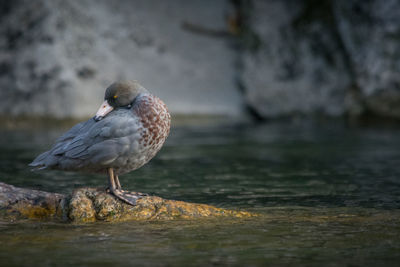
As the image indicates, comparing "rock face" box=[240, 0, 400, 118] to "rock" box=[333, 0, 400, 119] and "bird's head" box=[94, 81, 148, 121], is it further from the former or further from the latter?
"bird's head" box=[94, 81, 148, 121]

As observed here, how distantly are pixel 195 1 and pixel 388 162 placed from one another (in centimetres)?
1020

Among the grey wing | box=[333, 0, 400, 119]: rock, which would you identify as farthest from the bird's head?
box=[333, 0, 400, 119]: rock

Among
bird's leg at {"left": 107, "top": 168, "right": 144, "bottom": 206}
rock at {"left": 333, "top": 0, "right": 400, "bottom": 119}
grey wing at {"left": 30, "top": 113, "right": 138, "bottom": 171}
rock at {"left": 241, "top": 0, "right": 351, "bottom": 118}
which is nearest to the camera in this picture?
grey wing at {"left": 30, "top": 113, "right": 138, "bottom": 171}

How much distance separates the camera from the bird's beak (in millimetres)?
4340

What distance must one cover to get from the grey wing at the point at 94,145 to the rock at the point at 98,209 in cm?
24

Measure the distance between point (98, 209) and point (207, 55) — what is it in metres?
11.8

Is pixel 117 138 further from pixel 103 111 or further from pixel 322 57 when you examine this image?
pixel 322 57

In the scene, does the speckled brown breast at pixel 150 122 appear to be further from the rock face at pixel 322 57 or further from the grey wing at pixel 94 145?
the rock face at pixel 322 57

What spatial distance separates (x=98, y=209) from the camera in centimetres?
423

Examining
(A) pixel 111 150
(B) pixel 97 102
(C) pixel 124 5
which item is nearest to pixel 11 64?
(B) pixel 97 102

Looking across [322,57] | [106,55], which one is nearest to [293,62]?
[322,57]

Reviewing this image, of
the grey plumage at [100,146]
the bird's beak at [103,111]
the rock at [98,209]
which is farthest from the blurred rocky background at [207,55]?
the grey plumage at [100,146]

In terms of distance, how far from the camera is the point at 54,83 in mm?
13664

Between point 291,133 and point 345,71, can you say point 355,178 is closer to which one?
point 291,133
